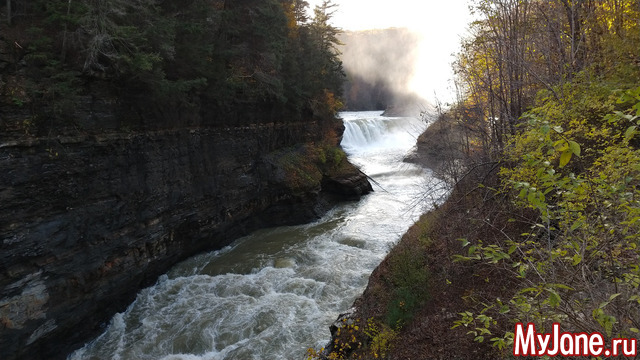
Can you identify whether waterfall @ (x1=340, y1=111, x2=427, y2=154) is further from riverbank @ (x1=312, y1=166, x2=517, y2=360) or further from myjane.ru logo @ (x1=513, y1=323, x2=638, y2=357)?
myjane.ru logo @ (x1=513, y1=323, x2=638, y2=357)

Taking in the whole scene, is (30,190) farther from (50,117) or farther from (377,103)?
(377,103)

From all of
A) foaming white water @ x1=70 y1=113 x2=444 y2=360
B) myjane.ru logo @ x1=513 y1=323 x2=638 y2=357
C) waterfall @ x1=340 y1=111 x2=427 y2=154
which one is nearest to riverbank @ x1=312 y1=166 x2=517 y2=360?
foaming white water @ x1=70 y1=113 x2=444 y2=360

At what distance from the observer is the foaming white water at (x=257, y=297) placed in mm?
8070

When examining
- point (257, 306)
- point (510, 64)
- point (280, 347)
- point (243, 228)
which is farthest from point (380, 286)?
point (243, 228)

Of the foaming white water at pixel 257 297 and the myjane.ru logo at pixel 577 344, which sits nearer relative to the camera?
the myjane.ru logo at pixel 577 344

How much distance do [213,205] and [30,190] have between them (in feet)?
20.9

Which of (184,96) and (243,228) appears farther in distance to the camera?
(243,228)

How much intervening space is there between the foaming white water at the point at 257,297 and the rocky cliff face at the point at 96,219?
776 mm

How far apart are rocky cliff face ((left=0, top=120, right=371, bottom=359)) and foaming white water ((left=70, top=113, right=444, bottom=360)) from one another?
0.78 metres

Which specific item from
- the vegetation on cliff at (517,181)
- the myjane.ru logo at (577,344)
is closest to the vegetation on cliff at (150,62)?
the vegetation on cliff at (517,181)

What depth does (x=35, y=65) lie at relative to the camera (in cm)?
784

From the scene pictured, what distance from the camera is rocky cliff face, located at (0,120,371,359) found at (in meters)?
7.13

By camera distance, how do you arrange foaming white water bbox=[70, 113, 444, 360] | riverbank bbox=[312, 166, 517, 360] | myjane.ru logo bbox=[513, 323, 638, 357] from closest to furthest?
myjane.ru logo bbox=[513, 323, 638, 357], riverbank bbox=[312, 166, 517, 360], foaming white water bbox=[70, 113, 444, 360]

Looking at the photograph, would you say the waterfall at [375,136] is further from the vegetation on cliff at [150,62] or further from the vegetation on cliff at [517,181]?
the vegetation on cliff at [517,181]
